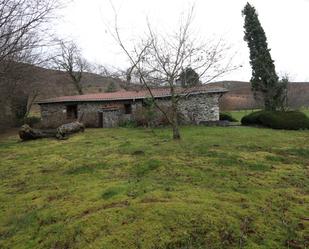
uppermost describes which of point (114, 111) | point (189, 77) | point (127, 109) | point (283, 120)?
point (189, 77)

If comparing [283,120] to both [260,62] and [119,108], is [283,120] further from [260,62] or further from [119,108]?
[119,108]

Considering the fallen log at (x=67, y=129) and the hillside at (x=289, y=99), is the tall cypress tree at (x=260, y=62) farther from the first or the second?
the hillside at (x=289, y=99)

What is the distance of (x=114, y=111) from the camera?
2258 cm

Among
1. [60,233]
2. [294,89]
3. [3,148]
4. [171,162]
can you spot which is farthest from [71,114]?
[294,89]

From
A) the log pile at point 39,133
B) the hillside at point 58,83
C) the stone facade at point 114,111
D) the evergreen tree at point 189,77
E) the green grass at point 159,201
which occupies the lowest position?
the green grass at point 159,201

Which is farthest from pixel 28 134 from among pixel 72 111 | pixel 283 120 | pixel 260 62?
pixel 260 62

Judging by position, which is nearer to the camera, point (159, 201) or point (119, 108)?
point (159, 201)

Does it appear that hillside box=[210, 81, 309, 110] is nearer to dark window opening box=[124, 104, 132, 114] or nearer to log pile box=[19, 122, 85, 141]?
dark window opening box=[124, 104, 132, 114]

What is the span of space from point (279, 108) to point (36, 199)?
74.4ft

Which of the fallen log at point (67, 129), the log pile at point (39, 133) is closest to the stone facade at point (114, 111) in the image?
the fallen log at point (67, 129)

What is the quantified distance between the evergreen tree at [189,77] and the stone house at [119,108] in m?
5.85

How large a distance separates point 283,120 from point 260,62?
815cm

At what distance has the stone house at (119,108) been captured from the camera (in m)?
21.4

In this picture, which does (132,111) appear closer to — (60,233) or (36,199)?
(36,199)
